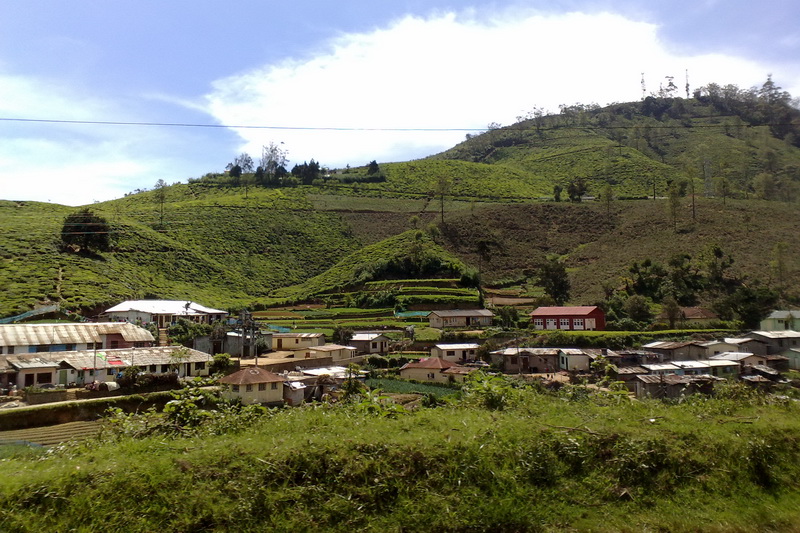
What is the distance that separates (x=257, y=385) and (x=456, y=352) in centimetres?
1764

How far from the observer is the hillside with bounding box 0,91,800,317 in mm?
45844

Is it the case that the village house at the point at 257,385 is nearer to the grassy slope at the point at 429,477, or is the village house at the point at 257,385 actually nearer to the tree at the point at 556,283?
the grassy slope at the point at 429,477

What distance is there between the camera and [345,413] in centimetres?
546

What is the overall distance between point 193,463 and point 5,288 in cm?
4033

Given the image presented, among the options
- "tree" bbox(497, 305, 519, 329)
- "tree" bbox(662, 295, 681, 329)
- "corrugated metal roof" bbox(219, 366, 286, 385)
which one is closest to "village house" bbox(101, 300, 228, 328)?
"corrugated metal roof" bbox(219, 366, 286, 385)

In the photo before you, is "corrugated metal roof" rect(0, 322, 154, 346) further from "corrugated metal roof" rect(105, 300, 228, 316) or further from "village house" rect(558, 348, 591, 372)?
"village house" rect(558, 348, 591, 372)

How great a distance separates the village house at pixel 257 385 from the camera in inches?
691

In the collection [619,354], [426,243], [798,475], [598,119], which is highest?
[598,119]

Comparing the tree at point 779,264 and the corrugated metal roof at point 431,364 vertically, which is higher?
the tree at point 779,264

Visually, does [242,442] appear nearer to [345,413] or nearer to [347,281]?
[345,413]

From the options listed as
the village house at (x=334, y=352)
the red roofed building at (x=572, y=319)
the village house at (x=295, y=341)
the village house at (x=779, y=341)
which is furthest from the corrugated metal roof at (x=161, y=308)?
the village house at (x=779, y=341)

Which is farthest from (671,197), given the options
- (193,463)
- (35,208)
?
(35,208)

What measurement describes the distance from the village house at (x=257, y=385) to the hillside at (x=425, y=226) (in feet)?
74.8

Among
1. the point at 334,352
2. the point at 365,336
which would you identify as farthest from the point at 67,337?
the point at 365,336
